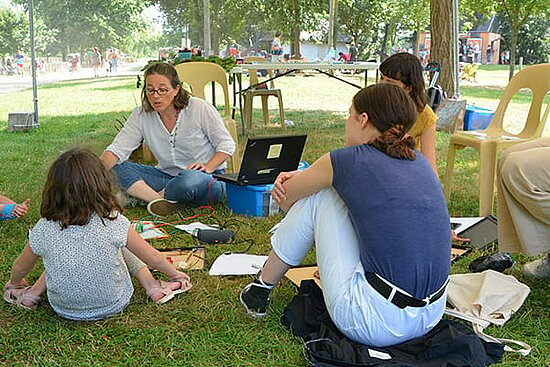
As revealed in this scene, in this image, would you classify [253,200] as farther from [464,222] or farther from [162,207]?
[464,222]

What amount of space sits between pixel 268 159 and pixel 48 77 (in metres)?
16.7

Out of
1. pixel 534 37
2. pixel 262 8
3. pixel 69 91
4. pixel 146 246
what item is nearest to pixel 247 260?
pixel 146 246

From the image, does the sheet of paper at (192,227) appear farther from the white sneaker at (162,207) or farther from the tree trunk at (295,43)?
the tree trunk at (295,43)

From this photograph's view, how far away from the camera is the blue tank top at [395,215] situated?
1.82m

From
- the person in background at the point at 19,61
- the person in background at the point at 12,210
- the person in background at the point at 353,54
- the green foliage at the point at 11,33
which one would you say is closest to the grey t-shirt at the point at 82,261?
the person in background at the point at 12,210

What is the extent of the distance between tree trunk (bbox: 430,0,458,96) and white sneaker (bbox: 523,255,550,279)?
15.8 feet

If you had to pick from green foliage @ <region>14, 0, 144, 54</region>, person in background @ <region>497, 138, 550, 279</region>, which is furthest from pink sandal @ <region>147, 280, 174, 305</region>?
green foliage @ <region>14, 0, 144, 54</region>

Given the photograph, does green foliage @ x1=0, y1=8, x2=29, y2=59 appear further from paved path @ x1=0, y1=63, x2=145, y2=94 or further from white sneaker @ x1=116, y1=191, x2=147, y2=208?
white sneaker @ x1=116, y1=191, x2=147, y2=208

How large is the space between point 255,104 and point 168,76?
666 centimetres

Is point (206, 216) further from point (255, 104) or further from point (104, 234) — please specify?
point (255, 104)

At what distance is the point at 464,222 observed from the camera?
3359 mm

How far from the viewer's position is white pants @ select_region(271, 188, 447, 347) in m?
1.88

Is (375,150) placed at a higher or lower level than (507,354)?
higher

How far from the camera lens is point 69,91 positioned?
1386 cm
